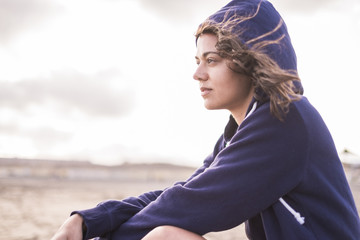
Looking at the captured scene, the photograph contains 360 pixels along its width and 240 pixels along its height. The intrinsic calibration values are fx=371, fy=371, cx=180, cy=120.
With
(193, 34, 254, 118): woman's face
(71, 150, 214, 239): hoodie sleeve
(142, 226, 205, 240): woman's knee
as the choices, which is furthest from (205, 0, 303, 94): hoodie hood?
(71, 150, 214, 239): hoodie sleeve

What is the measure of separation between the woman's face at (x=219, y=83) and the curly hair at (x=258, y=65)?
0.11ft

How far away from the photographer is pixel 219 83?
1337mm

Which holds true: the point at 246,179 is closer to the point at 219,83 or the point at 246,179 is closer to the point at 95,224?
the point at 219,83

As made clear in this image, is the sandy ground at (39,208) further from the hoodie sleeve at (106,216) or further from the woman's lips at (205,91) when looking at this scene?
the woman's lips at (205,91)

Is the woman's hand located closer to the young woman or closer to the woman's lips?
the young woman

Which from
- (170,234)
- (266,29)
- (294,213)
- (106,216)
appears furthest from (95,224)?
(266,29)

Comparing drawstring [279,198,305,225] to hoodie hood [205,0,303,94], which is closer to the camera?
drawstring [279,198,305,225]

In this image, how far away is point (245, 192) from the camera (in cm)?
108

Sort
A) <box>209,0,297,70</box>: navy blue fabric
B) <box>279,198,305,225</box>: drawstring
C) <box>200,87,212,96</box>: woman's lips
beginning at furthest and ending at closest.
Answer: <box>200,87,212,96</box>: woman's lips
<box>209,0,297,70</box>: navy blue fabric
<box>279,198,305,225</box>: drawstring

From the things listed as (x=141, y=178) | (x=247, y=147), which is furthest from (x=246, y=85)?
(x=141, y=178)

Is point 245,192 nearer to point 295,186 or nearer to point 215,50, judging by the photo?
point 295,186

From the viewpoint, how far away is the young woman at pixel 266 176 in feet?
3.50

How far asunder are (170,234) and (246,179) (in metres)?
0.27

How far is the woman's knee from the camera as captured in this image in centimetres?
108
